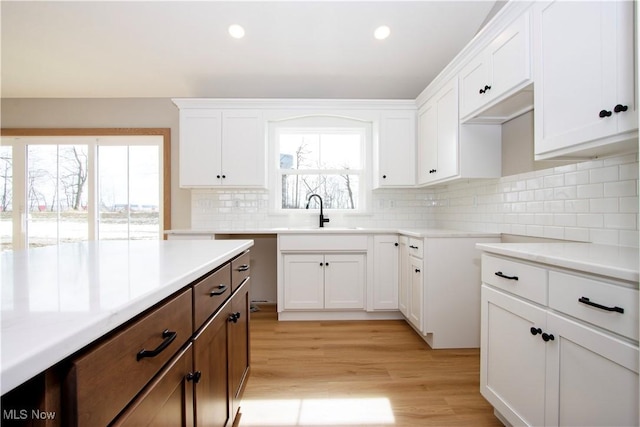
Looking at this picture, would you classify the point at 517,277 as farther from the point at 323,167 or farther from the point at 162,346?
the point at 323,167

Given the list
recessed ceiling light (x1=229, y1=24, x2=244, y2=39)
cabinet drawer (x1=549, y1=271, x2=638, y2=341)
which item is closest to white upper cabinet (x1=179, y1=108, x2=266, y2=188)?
recessed ceiling light (x1=229, y1=24, x2=244, y2=39)

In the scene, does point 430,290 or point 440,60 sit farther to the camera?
point 440,60

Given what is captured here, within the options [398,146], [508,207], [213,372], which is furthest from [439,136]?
[213,372]

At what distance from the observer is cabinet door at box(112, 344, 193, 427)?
63 cm

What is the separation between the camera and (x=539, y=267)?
3.97 ft

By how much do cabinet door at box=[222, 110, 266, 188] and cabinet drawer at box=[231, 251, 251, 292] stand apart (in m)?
1.81

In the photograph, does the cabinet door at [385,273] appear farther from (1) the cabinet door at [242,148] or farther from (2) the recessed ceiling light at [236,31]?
(2) the recessed ceiling light at [236,31]

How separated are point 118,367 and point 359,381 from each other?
170 cm

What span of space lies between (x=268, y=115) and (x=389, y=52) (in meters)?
1.47

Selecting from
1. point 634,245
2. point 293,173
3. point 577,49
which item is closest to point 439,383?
point 634,245

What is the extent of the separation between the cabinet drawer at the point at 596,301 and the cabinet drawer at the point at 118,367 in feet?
4.19

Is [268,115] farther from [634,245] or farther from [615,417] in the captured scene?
[615,417]

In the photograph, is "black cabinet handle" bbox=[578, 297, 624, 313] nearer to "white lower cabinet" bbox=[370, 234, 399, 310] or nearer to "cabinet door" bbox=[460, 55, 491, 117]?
"cabinet door" bbox=[460, 55, 491, 117]

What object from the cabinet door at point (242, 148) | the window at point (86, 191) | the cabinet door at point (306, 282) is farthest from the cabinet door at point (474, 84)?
the window at point (86, 191)
